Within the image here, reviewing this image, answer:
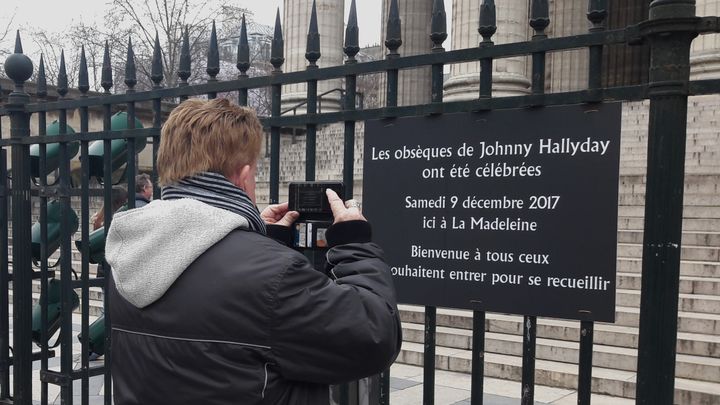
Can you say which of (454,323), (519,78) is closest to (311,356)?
(454,323)

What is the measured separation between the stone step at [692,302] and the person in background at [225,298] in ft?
18.1

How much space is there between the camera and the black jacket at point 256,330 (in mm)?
1771

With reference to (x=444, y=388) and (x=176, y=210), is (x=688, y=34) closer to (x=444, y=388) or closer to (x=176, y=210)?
(x=176, y=210)

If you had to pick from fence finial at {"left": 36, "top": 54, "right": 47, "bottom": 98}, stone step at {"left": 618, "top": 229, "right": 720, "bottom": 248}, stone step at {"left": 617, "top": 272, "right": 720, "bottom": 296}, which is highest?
fence finial at {"left": 36, "top": 54, "right": 47, "bottom": 98}

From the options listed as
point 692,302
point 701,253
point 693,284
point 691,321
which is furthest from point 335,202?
point 701,253

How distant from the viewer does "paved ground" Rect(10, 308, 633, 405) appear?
221 inches

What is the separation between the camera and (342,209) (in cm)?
218

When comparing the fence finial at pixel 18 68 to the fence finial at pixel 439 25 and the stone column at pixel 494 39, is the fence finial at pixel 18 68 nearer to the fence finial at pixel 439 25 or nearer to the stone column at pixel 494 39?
the fence finial at pixel 439 25

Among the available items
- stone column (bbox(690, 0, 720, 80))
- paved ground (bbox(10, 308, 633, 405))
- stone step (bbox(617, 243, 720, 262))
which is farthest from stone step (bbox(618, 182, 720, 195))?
paved ground (bbox(10, 308, 633, 405))

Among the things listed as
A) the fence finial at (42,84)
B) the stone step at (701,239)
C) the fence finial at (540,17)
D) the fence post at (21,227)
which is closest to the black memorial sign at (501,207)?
the fence finial at (540,17)

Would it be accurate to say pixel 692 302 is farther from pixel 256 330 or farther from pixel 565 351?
pixel 256 330

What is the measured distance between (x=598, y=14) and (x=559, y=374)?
14.0 feet

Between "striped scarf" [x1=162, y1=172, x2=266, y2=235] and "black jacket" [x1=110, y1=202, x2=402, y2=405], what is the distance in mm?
97

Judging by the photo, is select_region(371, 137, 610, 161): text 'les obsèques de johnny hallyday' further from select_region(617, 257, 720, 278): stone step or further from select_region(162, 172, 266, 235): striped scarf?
select_region(617, 257, 720, 278): stone step
